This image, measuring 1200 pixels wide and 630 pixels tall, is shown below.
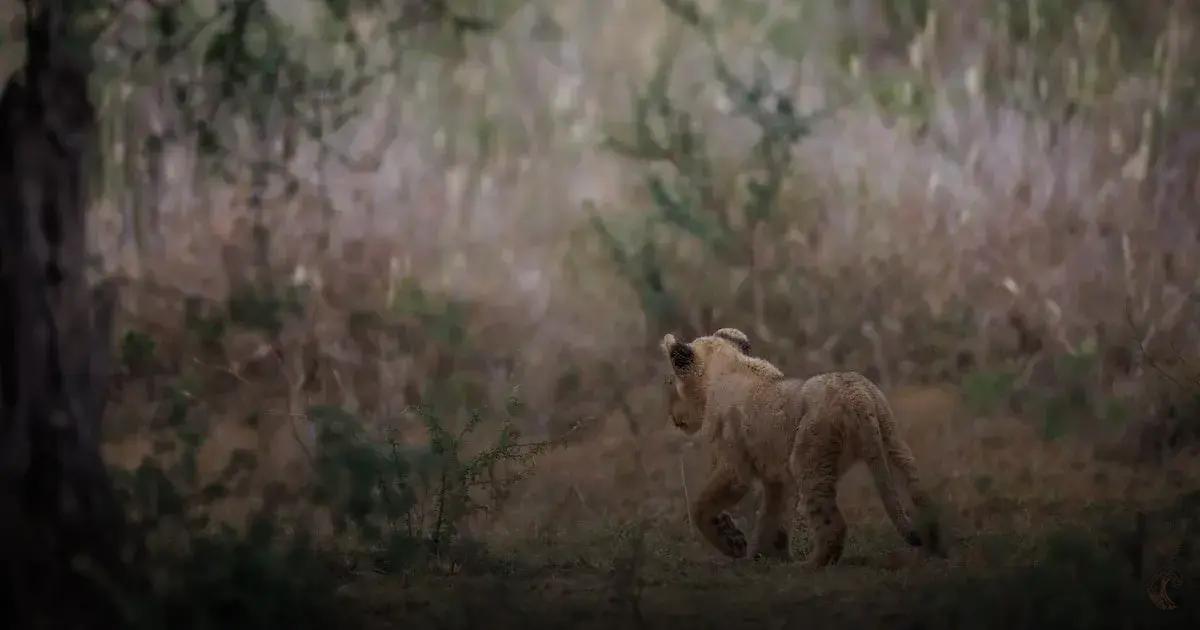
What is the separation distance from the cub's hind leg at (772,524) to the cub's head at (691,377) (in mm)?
604

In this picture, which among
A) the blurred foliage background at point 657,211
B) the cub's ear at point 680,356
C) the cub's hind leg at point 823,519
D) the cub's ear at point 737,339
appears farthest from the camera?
the blurred foliage background at point 657,211

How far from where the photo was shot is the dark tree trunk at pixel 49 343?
16.2ft

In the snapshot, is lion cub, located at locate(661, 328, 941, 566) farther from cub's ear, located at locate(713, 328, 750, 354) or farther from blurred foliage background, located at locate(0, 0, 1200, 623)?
blurred foliage background, located at locate(0, 0, 1200, 623)

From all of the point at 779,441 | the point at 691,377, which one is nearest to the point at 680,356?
the point at 691,377

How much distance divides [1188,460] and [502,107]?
5.54 meters

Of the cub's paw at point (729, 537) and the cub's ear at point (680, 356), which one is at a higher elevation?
the cub's ear at point (680, 356)

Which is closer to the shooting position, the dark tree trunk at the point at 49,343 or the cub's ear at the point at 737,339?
the dark tree trunk at the point at 49,343

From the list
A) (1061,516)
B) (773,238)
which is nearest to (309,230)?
(773,238)

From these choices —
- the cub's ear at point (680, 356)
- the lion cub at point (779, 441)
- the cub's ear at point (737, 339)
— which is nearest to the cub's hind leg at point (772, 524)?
the lion cub at point (779, 441)

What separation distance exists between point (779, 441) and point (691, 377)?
0.73 m

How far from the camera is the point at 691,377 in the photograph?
259 inches

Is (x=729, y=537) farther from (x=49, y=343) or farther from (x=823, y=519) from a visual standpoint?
(x=49, y=343)

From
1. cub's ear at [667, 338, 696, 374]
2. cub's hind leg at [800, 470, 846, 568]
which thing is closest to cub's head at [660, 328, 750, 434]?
cub's ear at [667, 338, 696, 374]

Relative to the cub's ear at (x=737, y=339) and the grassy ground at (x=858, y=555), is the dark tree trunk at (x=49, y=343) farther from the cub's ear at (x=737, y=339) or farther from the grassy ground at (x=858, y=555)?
the cub's ear at (x=737, y=339)
